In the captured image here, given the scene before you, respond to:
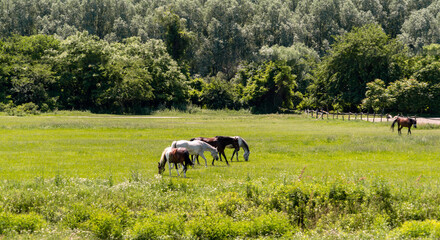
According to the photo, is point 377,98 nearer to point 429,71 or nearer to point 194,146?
point 429,71

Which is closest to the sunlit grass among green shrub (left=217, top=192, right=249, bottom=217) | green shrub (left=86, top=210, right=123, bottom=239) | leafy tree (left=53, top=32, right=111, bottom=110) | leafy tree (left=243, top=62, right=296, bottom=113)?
green shrub (left=217, top=192, right=249, bottom=217)

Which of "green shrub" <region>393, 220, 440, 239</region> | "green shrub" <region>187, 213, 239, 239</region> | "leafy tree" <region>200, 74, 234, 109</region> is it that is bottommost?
"green shrub" <region>187, 213, 239, 239</region>

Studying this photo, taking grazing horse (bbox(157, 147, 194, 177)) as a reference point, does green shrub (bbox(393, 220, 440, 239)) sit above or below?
below

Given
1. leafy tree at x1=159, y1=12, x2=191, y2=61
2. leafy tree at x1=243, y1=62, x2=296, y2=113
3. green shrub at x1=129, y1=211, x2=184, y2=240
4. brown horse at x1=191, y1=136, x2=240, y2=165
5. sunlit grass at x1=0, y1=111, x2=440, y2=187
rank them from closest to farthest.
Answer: green shrub at x1=129, y1=211, x2=184, y2=240 → sunlit grass at x1=0, y1=111, x2=440, y2=187 → brown horse at x1=191, y1=136, x2=240, y2=165 → leafy tree at x1=243, y1=62, x2=296, y2=113 → leafy tree at x1=159, y1=12, x2=191, y2=61

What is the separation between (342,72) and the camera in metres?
96.3

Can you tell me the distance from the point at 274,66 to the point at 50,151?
75057 mm

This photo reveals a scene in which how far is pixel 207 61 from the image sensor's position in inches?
5089

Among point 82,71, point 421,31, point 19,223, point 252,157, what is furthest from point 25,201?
point 421,31

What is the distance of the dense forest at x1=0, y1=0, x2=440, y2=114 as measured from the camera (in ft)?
282

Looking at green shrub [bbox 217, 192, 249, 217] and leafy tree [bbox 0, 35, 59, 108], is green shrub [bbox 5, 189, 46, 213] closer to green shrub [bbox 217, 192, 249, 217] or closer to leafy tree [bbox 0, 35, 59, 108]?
green shrub [bbox 217, 192, 249, 217]

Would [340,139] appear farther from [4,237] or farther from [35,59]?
[35,59]

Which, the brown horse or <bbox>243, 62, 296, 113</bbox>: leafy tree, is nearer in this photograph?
the brown horse

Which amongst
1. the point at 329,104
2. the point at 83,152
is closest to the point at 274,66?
the point at 329,104

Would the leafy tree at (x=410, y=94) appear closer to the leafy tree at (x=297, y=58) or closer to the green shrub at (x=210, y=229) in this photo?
the leafy tree at (x=297, y=58)
